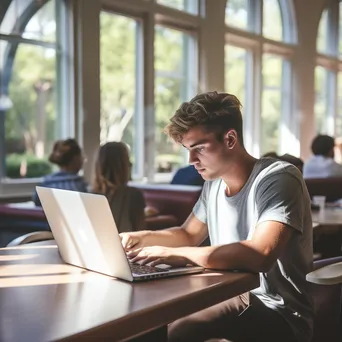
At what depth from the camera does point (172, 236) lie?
1.91 meters

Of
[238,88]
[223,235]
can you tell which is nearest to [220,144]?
[223,235]

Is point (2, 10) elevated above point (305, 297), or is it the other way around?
point (2, 10)

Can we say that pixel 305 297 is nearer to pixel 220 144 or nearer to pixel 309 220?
pixel 309 220

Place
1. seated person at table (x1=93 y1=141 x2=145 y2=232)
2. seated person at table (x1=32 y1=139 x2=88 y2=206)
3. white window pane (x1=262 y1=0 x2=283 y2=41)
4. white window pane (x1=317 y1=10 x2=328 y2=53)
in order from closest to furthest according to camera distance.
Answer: seated person at table (x1=93 y1=141 x2=145 y2=232) < seated person at table (x1=32 y1=139 x2=88 y2=206) < white window pane (x1=262 y1=0 x2=283 y2=41) < white window pane (x1=317 y1=10 x2=328 y2=53)

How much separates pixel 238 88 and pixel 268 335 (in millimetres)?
6511

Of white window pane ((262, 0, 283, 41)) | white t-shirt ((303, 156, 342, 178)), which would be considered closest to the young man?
white t-shirt ((303, 156, 342, 178))

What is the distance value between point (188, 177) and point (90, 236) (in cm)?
332

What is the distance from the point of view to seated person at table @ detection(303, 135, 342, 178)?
18.5ft

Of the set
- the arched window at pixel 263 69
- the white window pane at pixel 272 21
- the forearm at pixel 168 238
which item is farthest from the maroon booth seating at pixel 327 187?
the forearm at pixel 168 238

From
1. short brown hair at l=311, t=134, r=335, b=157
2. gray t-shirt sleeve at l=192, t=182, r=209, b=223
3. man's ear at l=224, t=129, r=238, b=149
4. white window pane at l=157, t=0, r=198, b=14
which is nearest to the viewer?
man's ear at l=224, t=129, r=238, b=149

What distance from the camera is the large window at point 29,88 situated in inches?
191

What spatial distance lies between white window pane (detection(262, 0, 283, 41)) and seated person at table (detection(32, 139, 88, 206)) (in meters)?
4.89

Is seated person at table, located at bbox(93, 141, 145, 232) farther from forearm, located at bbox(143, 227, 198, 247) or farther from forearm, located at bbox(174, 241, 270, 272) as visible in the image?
forearm, located at bbox(174, 241, 270, 272)

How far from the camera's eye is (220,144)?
1.74m
